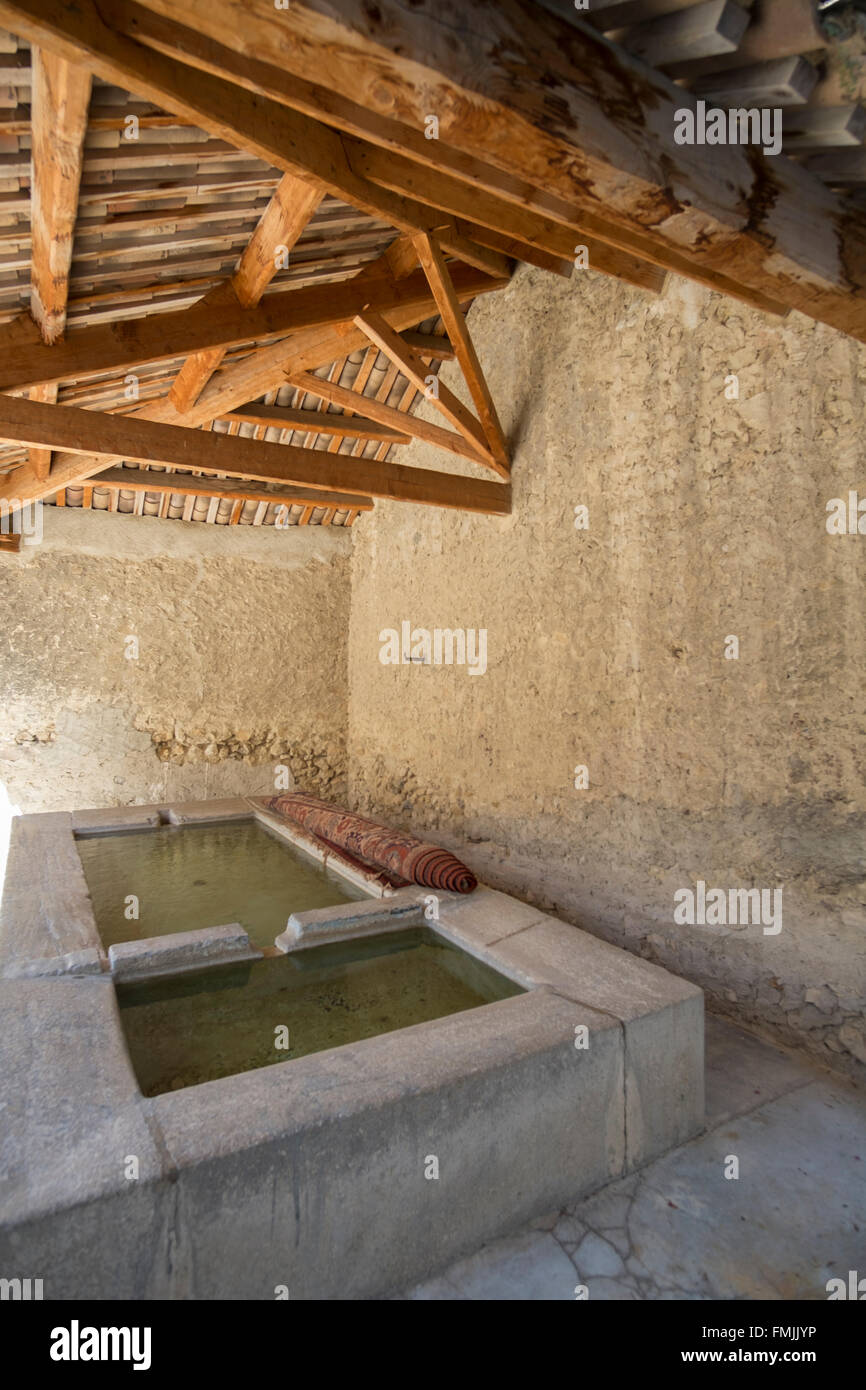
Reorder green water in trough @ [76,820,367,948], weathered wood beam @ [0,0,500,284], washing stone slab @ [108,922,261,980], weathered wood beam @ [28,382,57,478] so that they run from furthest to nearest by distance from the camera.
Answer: weathered wood beam @ [28,382,57,478], green water in trough @ [76,820,367,948], washing stone slab @ [108,922,261,980], weathered wood beam @ [0,0,500,284]

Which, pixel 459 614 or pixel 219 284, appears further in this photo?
pixel 459 614

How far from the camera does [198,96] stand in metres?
2.27

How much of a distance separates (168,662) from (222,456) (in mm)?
3371

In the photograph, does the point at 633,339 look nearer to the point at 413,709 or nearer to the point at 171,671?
the point at 413,709

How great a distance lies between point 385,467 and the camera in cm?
483

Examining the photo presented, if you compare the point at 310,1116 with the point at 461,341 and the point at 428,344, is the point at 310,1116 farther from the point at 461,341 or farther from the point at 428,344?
the point at 428,344

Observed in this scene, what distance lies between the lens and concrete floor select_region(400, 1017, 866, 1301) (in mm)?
1893

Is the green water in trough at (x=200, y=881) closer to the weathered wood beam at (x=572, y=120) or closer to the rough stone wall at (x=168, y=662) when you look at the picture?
the rough stone wall at (x=168, y=662)

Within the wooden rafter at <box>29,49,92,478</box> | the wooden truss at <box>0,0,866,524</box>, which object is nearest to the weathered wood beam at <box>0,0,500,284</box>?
the wooden truss at <box>0,0,866,524</box>

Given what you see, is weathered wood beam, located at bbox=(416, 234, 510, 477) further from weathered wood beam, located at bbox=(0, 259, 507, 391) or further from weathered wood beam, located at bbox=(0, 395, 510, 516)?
weathered wood beam, located at bbox=(0, 259, 507, 391)

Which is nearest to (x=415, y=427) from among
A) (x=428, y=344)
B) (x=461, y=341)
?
(x=461, y=341)

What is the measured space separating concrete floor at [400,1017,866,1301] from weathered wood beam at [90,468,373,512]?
15.1ft
